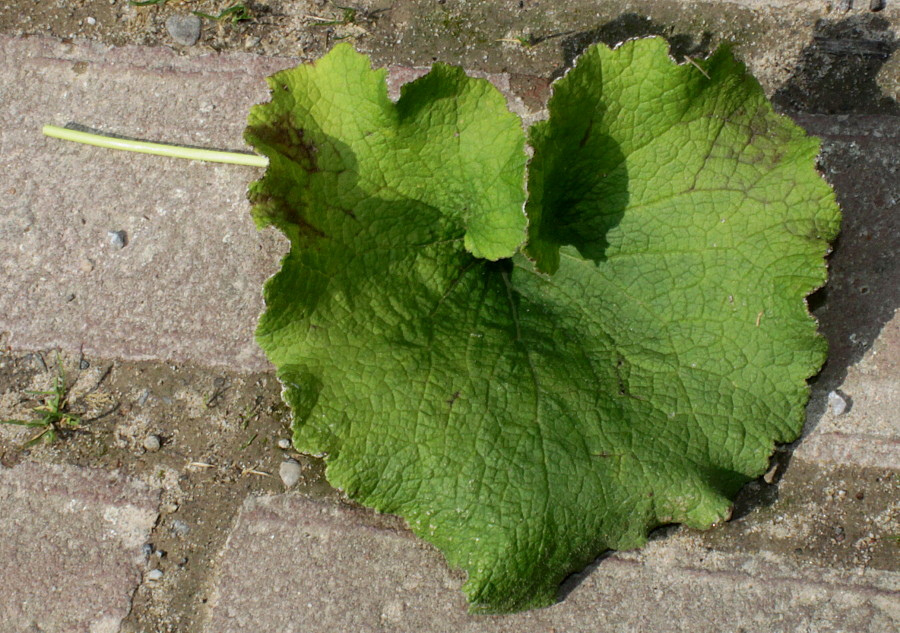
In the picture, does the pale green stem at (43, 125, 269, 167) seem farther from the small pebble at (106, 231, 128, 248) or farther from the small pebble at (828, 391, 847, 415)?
the small pebble at (828, 391, 847, 415)

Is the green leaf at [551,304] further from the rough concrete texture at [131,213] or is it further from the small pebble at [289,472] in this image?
the rough concrete texture at [131,213]

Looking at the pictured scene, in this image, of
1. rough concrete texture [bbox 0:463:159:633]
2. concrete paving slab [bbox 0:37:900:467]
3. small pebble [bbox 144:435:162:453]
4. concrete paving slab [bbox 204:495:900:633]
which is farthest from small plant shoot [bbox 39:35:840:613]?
rough concrete texture [bbox 0:463:159:633]

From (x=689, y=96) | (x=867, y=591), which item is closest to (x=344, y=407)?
(x=689, y=96)

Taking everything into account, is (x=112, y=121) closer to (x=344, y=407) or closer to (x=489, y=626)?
(x=344, y=407)

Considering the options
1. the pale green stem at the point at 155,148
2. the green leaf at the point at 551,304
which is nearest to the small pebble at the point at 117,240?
the pale green stem at the point at 155,148

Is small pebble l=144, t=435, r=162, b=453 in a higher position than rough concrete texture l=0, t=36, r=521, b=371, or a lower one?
lower
